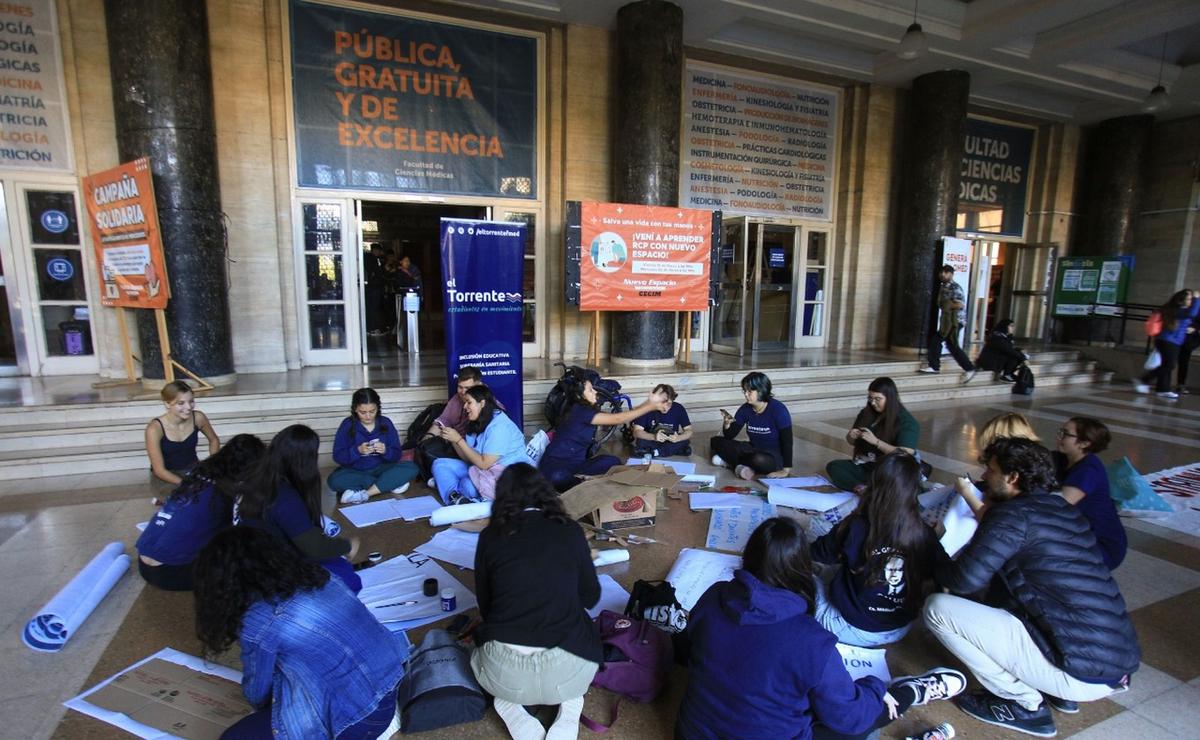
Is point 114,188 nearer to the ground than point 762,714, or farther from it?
farther from it

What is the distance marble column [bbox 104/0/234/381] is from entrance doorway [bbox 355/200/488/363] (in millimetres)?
1752

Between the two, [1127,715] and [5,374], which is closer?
[1127,715]

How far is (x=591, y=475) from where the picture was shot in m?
4.71

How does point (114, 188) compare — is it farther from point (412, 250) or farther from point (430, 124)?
point (412, 250)

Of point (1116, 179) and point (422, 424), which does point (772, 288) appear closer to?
point (422, 424)

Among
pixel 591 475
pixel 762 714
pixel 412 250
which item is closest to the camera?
pixel 762 714

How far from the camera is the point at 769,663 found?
1742 mm

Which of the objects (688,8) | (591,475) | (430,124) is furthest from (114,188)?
(688,8)

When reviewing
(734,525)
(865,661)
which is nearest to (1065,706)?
(865,661)

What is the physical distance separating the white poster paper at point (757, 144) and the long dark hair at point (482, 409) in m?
6.29

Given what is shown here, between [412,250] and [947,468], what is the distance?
1301 cm

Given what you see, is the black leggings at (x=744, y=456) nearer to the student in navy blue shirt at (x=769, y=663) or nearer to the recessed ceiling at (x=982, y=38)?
the student in navy blue shirt at (x=769, y=663)

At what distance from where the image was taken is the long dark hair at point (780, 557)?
1.91 m

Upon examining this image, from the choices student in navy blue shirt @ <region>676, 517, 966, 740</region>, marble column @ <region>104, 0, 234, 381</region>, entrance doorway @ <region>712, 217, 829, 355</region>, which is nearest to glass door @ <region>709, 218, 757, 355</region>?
entrance doorway @ <region>712, 217, 829, 355</region>
